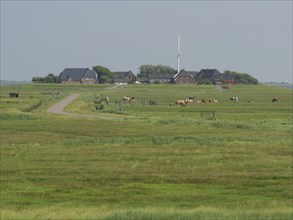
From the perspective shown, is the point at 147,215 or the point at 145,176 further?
the point at 145,176

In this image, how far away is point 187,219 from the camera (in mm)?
16828

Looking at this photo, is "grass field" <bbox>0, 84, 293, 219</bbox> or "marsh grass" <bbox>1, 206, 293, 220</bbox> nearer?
"marsh grass" <bbox>1, 206, 293, 220</bbox>

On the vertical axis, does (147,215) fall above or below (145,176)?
above

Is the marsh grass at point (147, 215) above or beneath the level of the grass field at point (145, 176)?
above

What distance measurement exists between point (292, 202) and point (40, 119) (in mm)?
50140

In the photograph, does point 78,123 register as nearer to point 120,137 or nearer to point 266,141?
point 120,137

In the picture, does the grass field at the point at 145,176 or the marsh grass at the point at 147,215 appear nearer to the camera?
the marsh grass at the point at 147,215

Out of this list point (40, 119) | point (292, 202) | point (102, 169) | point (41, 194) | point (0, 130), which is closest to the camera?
point (292, 202)

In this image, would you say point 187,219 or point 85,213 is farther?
point 85,213

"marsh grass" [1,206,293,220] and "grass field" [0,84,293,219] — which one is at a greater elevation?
"marsh grass" [1,206,293,220]

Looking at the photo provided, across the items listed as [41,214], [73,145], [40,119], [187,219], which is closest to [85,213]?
[41,214]

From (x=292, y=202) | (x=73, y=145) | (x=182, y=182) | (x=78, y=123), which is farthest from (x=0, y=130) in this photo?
(x=292, y=202)

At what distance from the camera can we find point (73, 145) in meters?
43.3

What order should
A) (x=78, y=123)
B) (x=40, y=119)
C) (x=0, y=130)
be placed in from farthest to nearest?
1. (x=40, y=119)
2. (x=78, y=123)
3. (x=0, y=130)
